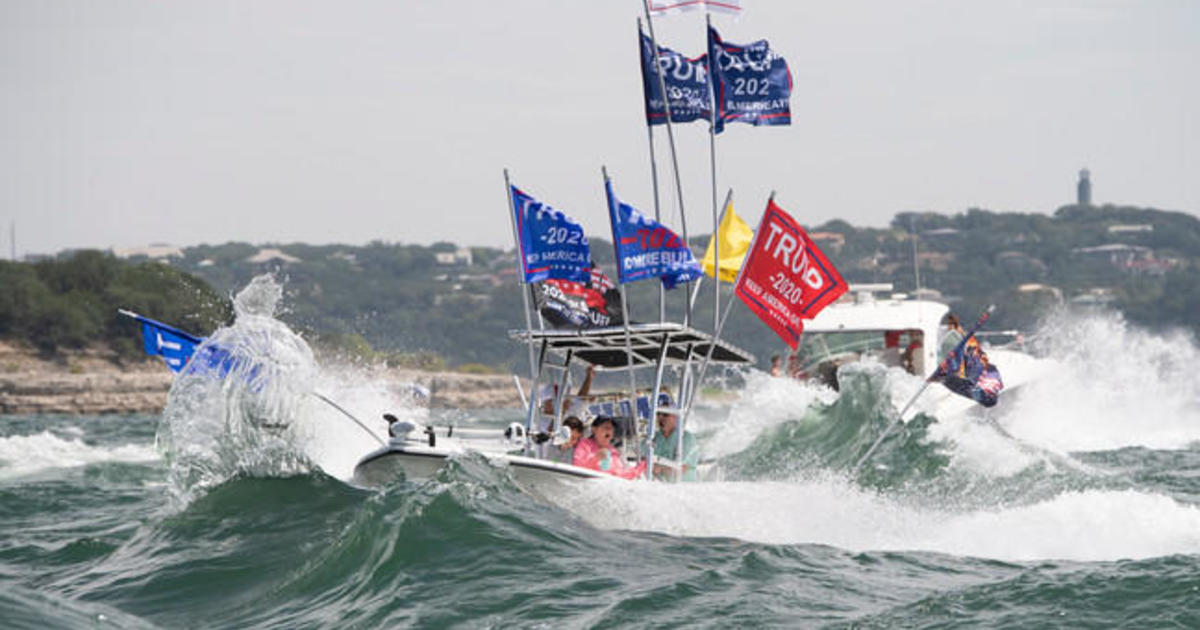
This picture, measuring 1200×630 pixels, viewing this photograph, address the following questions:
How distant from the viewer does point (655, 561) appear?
1278 centimetres

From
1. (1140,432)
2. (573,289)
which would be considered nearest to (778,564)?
(573,289)

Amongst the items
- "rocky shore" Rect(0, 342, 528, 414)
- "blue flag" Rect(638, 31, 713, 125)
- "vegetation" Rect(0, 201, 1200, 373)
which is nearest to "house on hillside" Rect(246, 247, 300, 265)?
"vegetation" Rect(0, 201, 1200, 373)

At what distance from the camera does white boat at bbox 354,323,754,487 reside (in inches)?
563

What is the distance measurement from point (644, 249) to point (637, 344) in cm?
172

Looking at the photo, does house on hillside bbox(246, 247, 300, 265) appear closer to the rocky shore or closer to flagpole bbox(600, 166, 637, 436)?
the rocky shore

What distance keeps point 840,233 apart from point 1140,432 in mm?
118041

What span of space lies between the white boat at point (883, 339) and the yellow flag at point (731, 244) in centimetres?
1072

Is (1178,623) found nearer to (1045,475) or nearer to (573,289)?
(573,289)

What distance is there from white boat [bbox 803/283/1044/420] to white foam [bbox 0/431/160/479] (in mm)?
12689

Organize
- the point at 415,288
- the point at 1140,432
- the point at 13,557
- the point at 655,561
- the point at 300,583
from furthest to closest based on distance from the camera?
the point at 415,288, the point at 1140,432, the point at 13,557, the point at 655,561, the point at 300,583

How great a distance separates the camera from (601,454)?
15.4m

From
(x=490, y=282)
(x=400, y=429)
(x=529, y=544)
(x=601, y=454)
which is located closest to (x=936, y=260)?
(x=490, y=282)

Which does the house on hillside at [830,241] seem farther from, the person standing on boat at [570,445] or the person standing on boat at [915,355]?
the person standing on boat at [570,445]

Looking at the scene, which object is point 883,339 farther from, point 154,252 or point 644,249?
point 154,252
